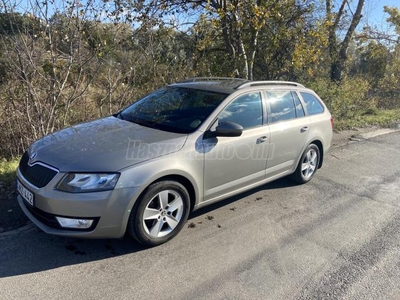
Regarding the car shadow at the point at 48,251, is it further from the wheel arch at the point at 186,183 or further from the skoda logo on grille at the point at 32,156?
the skoda logo on grille at the point at 32,156

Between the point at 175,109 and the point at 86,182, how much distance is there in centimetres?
154

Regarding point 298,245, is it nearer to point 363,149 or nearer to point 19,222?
point 19,222

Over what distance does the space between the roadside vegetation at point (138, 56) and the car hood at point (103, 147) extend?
1938mm

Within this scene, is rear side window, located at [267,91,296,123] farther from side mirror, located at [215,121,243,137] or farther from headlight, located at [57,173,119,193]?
headlight, located at [57,173,119,193]

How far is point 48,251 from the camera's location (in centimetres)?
306

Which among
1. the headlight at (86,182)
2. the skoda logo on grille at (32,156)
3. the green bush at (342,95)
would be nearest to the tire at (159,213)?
the headlight at (86,182)

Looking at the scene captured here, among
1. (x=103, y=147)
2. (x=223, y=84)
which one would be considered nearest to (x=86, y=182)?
(x=103, y=147)

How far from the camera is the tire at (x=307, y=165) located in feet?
16.4

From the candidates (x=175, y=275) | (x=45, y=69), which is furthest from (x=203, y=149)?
(x=45, y=69)

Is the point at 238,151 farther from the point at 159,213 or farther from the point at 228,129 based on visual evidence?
the point at 159,213

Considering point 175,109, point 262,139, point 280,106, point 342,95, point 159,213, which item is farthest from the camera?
point 342,95

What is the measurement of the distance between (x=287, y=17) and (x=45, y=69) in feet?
21.2

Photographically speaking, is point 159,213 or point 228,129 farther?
point 228,129

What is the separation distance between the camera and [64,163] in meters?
2.91
